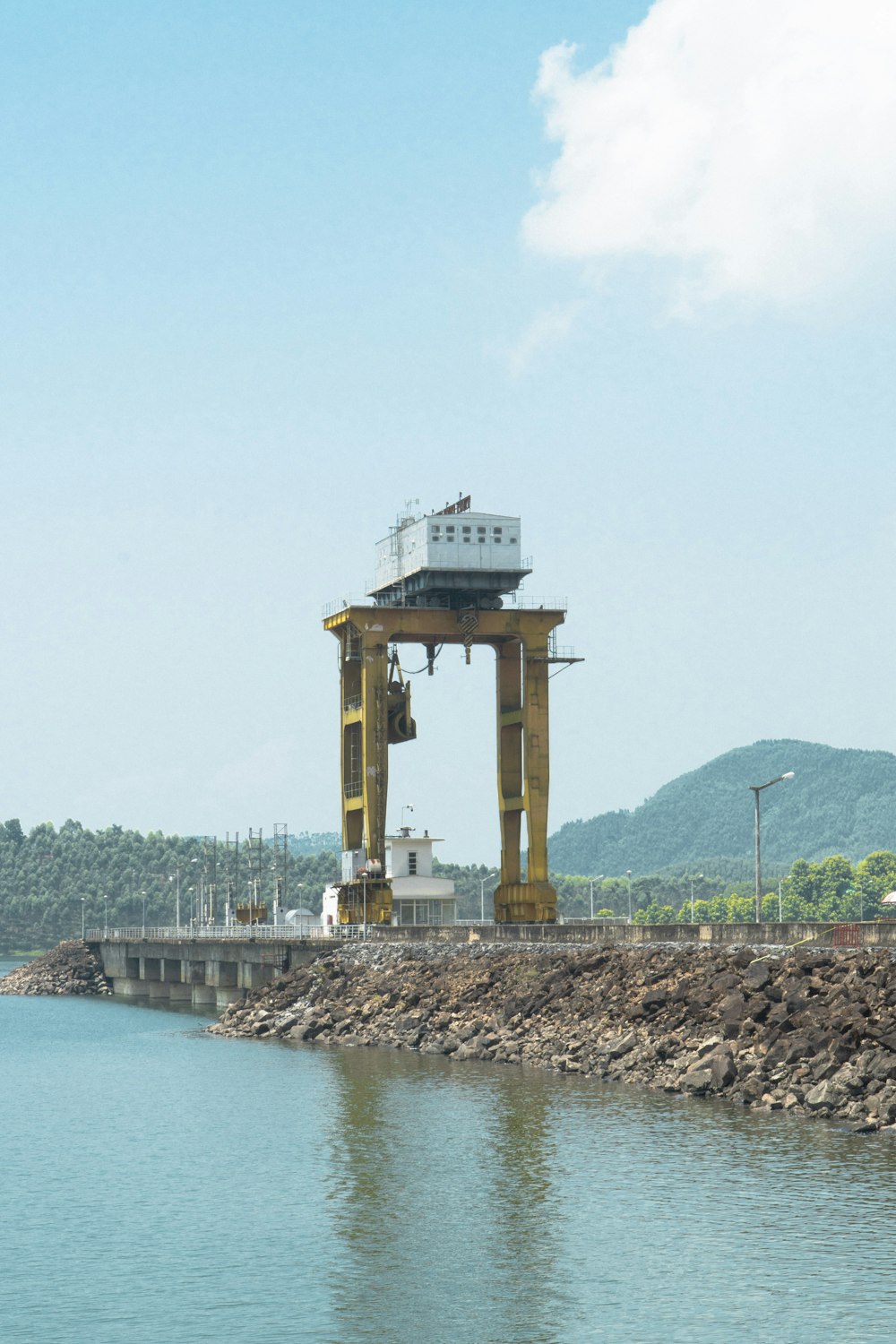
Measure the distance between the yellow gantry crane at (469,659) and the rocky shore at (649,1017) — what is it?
1299 centimetres

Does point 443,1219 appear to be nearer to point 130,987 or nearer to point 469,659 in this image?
point 469,659

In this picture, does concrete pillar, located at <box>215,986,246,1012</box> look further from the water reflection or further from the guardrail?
the water reflection

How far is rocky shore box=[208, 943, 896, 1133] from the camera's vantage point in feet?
146

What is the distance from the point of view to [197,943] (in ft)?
351

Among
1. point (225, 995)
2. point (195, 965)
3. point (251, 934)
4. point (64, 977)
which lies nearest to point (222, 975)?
point (225, 995)

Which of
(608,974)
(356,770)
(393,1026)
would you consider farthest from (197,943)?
(608,974)

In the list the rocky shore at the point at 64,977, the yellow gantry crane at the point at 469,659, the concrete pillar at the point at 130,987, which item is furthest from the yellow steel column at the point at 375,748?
the rocky shore at the point at 64,977

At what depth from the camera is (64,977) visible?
136 meters

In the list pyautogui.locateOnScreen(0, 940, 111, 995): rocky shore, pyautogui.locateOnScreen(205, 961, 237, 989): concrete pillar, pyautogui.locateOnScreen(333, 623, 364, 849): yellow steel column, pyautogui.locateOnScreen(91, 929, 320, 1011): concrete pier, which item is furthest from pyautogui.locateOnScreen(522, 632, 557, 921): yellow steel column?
pyautogui.locateOnScreen(0, 940, 111, 995): rocky shore

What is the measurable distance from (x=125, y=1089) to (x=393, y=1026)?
12031 mm

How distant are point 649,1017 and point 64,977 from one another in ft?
300

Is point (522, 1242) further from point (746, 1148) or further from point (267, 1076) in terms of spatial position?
point (267, 1076)

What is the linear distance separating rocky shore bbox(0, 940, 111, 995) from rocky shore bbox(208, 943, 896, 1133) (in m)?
59.0

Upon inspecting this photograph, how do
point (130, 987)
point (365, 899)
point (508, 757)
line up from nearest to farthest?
point (365, 899) < point (508, 757) < point (130, 987)
